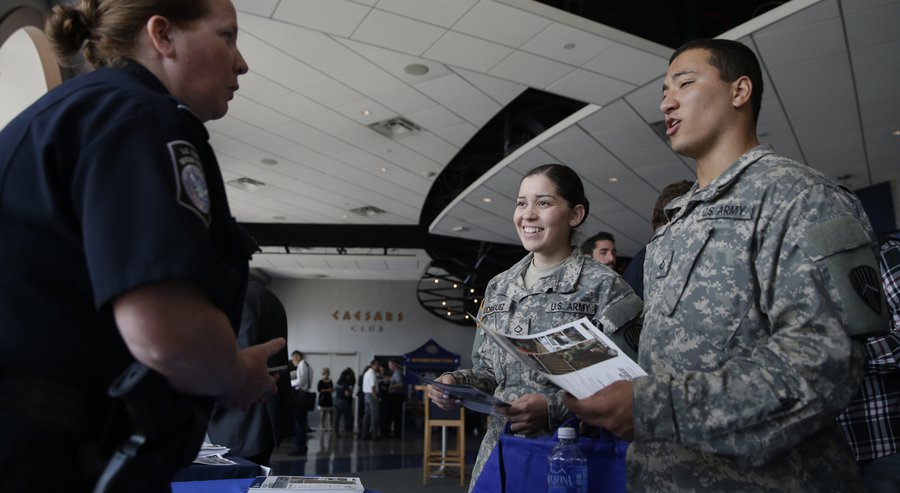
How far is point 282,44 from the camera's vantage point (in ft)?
20.6

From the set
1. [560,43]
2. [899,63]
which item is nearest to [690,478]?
[560,43]

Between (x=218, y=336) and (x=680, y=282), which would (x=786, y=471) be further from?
(x=218, y=336)

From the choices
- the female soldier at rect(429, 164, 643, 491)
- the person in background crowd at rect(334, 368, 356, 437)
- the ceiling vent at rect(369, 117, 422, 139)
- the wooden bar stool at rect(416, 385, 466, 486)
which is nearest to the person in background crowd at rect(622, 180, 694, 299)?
the female soldier at rect(429, 164, 643, 491)

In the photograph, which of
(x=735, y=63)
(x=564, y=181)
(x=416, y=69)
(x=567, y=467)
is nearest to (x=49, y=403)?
(x=567, y=467)

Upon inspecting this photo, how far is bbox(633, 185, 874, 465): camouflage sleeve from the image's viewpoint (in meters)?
0.97

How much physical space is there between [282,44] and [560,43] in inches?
106

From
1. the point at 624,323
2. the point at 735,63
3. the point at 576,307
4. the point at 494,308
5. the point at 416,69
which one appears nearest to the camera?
the point at 735,63

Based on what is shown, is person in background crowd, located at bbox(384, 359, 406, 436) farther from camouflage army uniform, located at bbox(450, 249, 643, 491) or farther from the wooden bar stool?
camouflage army uniform, located at bbox(450, 249, 643, 491)

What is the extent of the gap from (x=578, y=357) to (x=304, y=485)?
0.71m

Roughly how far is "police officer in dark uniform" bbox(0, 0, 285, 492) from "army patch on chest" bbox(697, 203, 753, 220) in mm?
887

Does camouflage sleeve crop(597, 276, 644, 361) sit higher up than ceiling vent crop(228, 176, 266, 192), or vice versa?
ceiling vent crop(228, 176, 266, 192)

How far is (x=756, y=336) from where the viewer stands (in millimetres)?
1130

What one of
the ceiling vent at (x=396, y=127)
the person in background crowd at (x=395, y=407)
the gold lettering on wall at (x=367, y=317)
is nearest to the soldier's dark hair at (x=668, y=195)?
the ceiling vent at (x=396, y=127)

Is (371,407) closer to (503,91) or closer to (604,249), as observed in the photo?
(503,91)
